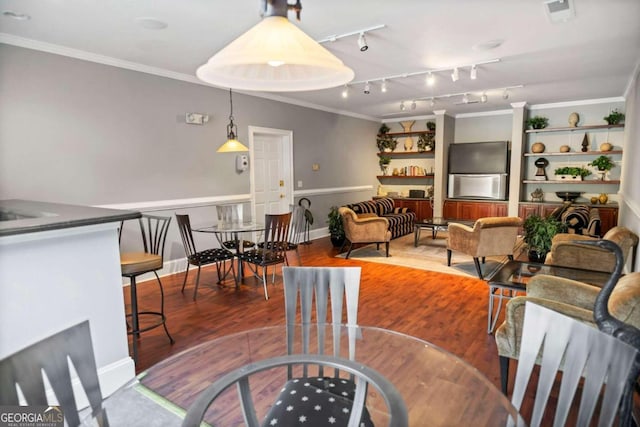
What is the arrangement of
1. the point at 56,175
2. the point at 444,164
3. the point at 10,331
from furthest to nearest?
the point at 444,164, the point at 56,175, the point at 10,331

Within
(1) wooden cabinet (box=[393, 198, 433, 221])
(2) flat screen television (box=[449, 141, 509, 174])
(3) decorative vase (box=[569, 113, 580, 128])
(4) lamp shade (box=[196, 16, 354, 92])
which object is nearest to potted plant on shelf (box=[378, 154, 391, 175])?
(1) wooden cabinet (box=[393, 198, 433, 221])

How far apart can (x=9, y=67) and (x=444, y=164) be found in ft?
24.2

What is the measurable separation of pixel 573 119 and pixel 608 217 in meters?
1.93

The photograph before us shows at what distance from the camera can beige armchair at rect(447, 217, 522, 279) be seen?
4457 mm

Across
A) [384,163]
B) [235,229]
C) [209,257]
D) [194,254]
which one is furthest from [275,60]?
[384,163]

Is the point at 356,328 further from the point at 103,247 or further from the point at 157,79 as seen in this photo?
the point at 157,79

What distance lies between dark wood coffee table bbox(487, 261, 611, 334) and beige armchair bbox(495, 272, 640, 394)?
43cm

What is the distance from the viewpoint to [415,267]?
497cm

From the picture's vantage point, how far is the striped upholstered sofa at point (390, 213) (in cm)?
654

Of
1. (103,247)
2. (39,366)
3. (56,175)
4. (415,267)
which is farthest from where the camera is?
(415,267)

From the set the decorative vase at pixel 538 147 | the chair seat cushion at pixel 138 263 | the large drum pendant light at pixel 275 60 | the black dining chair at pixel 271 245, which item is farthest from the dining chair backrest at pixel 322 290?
the decorative vase at pixel 538 147

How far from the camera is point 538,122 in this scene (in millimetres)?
7145

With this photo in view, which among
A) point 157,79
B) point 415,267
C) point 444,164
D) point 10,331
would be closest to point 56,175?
point 157,79

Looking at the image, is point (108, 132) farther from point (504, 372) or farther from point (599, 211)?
point (599, 211)
